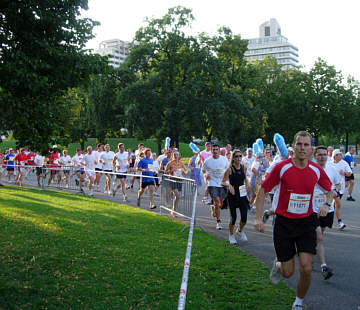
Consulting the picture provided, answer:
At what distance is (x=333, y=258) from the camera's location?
6.92 metres

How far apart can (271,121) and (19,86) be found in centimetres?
4758

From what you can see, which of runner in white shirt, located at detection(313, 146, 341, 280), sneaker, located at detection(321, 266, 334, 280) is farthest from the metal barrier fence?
sneaker, located at detection(321, 266, 334, 280)

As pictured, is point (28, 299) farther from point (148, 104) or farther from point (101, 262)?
point (148, 104)

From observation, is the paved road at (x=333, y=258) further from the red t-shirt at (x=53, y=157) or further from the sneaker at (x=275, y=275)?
the red t-shirt at (x=53, y=157)

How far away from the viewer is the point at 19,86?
18.3ft

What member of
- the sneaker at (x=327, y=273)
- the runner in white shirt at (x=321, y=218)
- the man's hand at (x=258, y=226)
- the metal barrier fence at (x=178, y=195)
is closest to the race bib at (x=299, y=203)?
the man's hand at (x=258, y=226)

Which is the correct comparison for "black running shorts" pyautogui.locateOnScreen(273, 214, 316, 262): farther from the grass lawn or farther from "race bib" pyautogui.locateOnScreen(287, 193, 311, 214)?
the grass lawn

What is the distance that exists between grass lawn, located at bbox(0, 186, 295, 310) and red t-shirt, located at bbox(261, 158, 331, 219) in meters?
1.12

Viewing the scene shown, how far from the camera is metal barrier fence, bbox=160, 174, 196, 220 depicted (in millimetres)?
9559

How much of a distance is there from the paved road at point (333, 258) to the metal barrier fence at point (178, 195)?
2.01 ft

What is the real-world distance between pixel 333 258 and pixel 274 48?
169m

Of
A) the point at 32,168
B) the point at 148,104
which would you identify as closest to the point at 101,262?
the point at 32,168

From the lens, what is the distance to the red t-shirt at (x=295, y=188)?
4.54 m

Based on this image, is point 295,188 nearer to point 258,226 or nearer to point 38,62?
point 258,226
